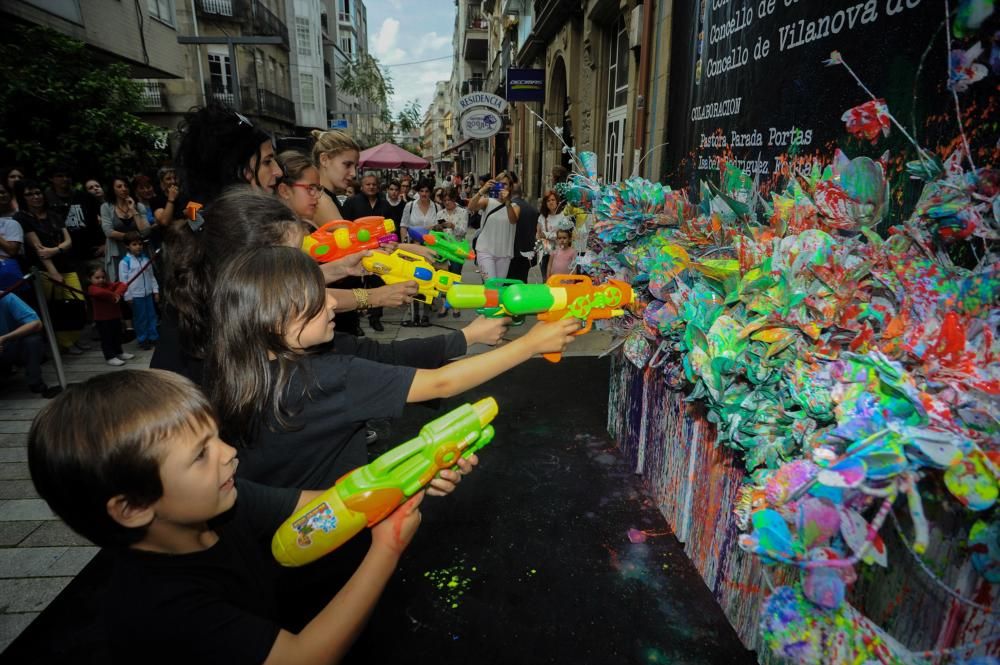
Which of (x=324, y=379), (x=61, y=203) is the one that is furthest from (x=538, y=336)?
(x=61, y=203)

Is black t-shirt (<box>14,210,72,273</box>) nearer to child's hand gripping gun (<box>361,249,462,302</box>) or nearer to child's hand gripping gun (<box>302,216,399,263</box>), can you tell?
child's hand gripping gun (<box>302,216,399,263</box>)

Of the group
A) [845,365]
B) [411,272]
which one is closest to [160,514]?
[845,365]

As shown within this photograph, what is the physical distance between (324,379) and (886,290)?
4.81 ft

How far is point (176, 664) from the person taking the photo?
0.83m

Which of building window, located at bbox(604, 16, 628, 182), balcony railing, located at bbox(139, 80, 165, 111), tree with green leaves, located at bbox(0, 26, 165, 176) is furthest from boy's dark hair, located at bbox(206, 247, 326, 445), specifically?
balcony railing, located at bbox(139, 80, 165, 111)

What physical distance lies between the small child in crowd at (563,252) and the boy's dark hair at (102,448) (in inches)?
201

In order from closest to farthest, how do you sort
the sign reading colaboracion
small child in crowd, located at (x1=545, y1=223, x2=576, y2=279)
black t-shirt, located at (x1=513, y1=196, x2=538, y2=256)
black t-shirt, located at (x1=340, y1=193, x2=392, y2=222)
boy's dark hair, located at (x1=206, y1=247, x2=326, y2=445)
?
boy's dark hair, located at (x1=206, y1=247, x2=326, y2=445) < the sign reading colaboracion < black t-shirt, located at (x1=340, y1=193, x2=392, y2=222) < black t-shirt, located at (x1=513, y1=196, x2=538, y2=256) < small child in crowd, located at (x1=545, y1=223, x2=576, y2=279)

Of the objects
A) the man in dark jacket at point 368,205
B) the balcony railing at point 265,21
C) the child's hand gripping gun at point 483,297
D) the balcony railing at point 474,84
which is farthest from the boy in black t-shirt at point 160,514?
the balcony railing at point 474,84

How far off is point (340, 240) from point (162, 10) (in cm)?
1518

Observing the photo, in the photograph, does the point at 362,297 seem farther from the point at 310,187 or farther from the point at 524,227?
the point at 524,227

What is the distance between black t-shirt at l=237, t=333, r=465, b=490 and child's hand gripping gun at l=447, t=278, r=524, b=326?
0.53 metres

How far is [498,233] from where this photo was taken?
221 inches

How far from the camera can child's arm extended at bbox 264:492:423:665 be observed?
0.92m

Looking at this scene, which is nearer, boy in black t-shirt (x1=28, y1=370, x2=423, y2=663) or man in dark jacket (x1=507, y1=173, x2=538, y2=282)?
boy in black t-shirt (x1=28, y1=370, x2=423, y2=663)
